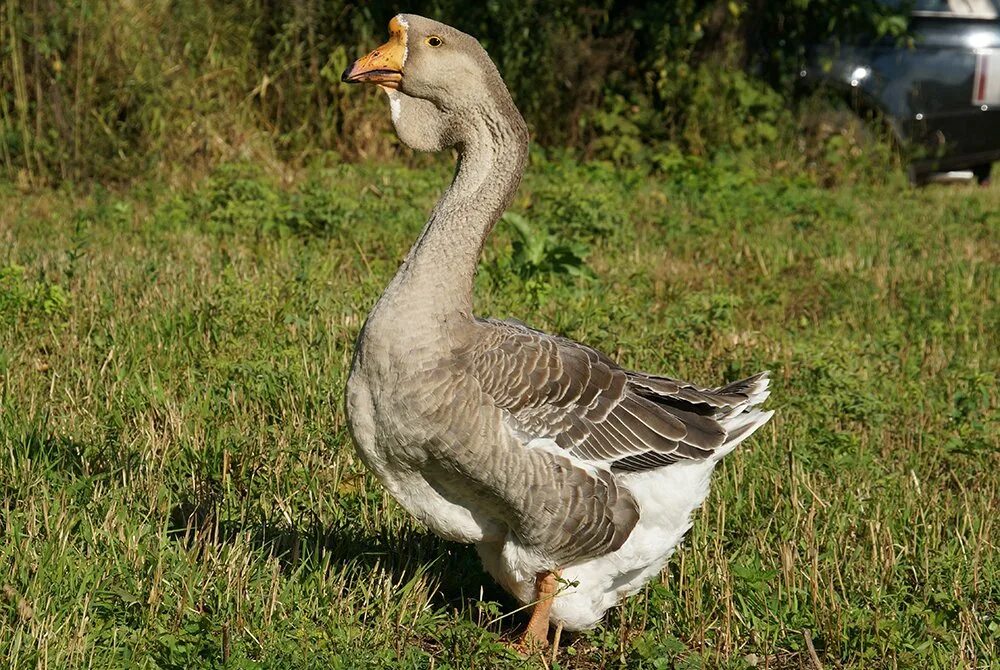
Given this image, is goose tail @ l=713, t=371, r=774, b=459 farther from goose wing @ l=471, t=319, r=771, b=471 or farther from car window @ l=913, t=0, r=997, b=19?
car window @ l=913, t=0, r=997, b=19

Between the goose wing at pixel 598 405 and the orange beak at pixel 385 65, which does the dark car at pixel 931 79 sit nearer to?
the goose wing at pixel 598 405

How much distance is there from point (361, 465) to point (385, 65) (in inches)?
72.7

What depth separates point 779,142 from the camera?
1319 cm

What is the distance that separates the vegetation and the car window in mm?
527

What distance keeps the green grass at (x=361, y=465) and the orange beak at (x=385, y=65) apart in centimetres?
160

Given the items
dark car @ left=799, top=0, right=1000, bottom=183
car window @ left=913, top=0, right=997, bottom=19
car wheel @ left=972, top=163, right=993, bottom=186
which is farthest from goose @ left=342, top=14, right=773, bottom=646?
car wheel @ left=972, top=163, right=993, bottom=186

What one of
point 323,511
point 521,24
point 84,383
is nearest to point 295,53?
point 521,24

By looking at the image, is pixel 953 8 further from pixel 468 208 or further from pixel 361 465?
pixel 468 208

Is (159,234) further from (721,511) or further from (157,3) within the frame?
(721,511)

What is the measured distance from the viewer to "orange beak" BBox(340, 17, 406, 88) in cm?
392

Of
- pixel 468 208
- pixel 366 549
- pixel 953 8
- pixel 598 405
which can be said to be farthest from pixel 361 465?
pixel 953 8

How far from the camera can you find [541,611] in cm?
417

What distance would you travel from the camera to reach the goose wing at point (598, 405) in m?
3.92

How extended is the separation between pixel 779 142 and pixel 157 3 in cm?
642
